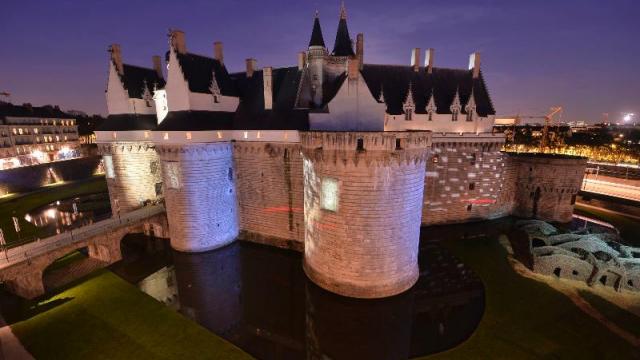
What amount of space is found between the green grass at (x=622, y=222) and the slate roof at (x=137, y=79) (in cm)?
4868

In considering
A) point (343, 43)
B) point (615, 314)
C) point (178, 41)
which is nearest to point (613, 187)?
point (615, 314)

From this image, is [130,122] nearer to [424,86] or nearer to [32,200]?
[32,200]

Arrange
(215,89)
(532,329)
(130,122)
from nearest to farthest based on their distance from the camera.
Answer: (532,329)
(215,89)
(130,122)

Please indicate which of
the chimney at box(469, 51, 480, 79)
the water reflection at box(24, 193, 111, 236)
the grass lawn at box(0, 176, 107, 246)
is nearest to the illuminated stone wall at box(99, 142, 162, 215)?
the water reflection at box(24, 193, 111, 236)

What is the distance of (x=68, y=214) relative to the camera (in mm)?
37906

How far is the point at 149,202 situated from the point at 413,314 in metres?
28.8

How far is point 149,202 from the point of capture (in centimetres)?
3231

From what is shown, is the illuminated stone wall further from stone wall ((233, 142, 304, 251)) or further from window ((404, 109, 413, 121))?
window ((404, 109, 413, 121))

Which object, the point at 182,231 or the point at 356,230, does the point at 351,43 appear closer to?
the point at 356,230

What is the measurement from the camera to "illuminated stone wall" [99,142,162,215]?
3102cm

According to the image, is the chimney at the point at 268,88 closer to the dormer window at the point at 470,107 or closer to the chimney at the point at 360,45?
the chimney at the point at 360,45

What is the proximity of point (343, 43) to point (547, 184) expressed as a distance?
2741 centimetres

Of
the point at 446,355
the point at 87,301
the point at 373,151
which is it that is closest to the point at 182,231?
the point at 87,301

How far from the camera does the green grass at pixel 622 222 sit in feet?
92.1
